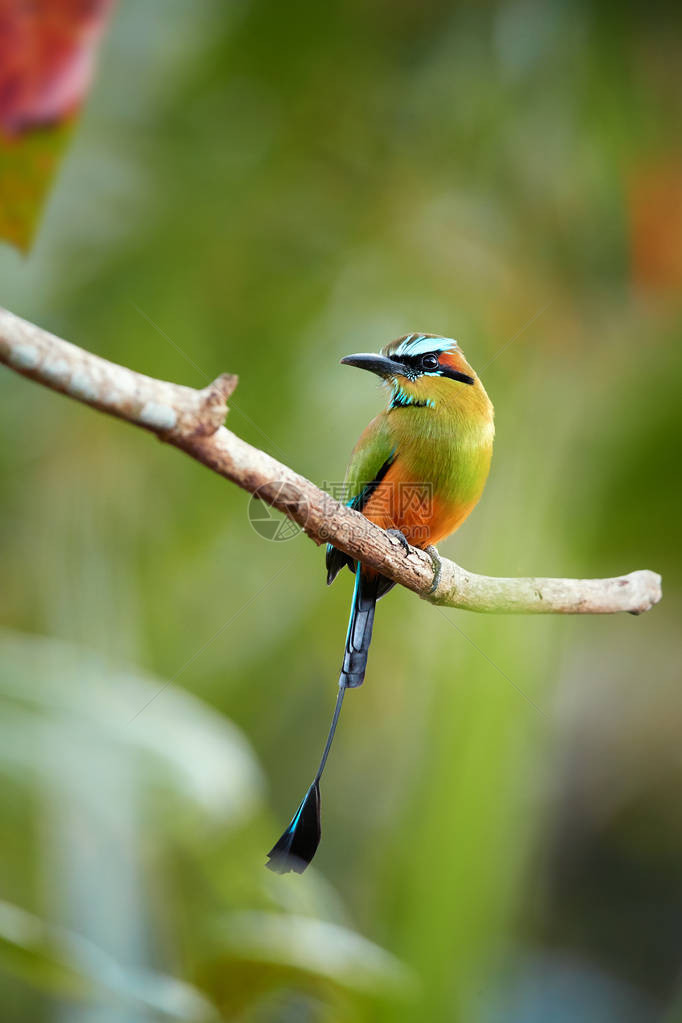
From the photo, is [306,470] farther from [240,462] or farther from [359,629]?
[240,462]

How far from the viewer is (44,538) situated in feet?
8.00

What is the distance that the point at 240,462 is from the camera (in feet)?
2.37

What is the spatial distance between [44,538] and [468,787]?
1695 mm

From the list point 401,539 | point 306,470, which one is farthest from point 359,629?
point 306,470

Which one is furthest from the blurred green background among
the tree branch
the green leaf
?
the tree branch

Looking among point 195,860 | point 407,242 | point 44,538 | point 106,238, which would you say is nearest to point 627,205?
point 407,242

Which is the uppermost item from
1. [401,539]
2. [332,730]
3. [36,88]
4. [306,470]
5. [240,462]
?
[306,470]

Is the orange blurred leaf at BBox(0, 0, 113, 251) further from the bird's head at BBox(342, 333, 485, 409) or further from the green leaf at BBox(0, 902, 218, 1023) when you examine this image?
the green leaf at BBox(0, 902, 218, 1023)

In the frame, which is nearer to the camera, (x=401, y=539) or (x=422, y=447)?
(x=401, y=539)

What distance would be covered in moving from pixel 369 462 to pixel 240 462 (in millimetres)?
479

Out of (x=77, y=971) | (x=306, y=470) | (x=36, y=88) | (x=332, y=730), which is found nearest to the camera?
(x=332, y=730)

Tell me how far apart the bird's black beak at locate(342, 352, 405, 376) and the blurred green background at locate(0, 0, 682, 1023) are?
212 millimetres

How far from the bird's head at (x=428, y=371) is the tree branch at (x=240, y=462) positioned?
0.64 ft

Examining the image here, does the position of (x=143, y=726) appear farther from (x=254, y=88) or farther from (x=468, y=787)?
(x=254, y=88)
